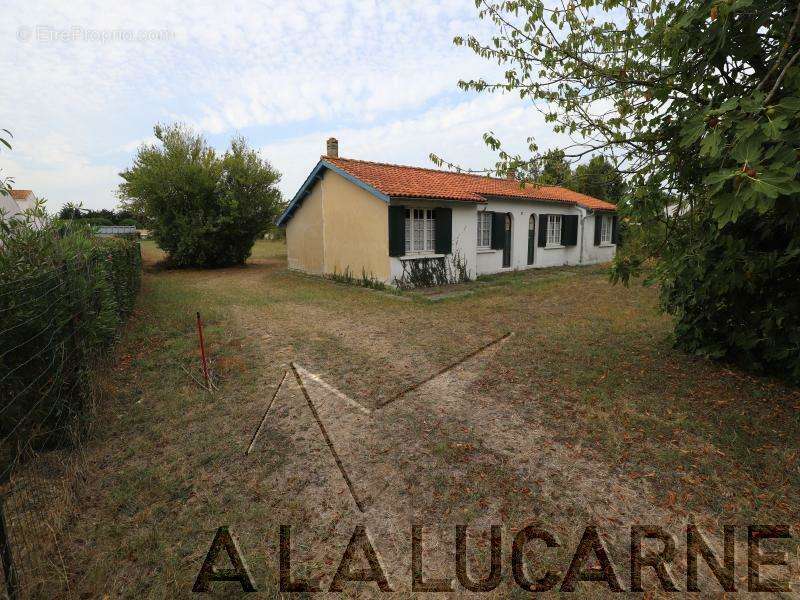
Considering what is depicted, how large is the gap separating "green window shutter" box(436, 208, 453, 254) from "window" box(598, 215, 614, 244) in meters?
11.1

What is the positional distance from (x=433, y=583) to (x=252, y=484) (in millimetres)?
1725

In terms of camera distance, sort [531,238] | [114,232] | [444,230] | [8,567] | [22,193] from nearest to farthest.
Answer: [8,567] → [444,230] → [531,238] → [114,232] → [22,193]

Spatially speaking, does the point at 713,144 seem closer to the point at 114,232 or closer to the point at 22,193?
the point at 114,232

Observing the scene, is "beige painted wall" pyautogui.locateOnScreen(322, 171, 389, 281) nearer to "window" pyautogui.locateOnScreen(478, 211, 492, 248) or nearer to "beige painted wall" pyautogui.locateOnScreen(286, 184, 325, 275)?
"beige painted wall" pyautogui.locateOnScreen(286, 184, 325, 275)

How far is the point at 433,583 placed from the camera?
2582mm

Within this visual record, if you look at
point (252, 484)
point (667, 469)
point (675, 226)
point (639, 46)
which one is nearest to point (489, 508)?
point (667, 469)

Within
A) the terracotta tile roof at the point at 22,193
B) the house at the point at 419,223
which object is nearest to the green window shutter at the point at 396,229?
the house at the point at 419,223

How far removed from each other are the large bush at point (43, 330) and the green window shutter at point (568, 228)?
1802 centimetres

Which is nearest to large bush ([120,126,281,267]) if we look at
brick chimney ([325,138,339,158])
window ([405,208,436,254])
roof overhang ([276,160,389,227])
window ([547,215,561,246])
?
roof overhang ([276,160,389,227])

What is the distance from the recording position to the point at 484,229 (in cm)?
1583

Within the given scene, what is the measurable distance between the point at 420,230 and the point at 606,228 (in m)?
13.0

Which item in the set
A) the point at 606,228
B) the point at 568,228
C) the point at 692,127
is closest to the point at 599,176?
the point at 692,127

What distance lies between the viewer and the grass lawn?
288cm

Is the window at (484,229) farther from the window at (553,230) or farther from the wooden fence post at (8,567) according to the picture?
the wooden fence post at (8,567)
